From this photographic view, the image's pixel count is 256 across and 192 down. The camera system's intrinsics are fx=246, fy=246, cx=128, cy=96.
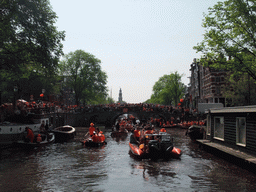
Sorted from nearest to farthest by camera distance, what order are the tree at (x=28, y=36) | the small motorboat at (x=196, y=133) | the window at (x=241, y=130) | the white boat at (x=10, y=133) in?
1. the window at (x=241, y=130)
2. the tree at (x=28, y=36)
3. the white boat at (x=10, y=133)
4. the small motorboat at (x=196, y=133)

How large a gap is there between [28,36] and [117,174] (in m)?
14.3

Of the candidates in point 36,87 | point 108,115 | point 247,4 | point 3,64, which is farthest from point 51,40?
point 108,115

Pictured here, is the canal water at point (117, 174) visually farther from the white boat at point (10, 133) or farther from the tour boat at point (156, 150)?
the white boat at point (10, 133)

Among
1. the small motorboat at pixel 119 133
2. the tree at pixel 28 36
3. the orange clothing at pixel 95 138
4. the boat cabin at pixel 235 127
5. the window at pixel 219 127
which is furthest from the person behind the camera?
the small motorboat at pixel 119 133

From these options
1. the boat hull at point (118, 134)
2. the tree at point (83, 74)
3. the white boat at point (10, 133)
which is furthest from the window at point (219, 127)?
the tree at point (83, 74)

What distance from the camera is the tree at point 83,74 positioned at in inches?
2227

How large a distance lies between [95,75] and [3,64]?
1484 inches

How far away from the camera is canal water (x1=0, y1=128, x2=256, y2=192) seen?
10.6 metres

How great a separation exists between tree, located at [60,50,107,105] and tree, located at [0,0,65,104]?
111ft

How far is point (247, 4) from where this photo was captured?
20422mm

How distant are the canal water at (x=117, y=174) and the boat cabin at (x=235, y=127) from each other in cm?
139

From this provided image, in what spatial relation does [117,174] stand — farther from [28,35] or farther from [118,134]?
[118,134]

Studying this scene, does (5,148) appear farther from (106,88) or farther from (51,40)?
(106,88)

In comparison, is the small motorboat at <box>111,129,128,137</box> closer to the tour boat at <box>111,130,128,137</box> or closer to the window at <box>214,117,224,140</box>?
the tour boat at <box>111,130,128,137</box>
